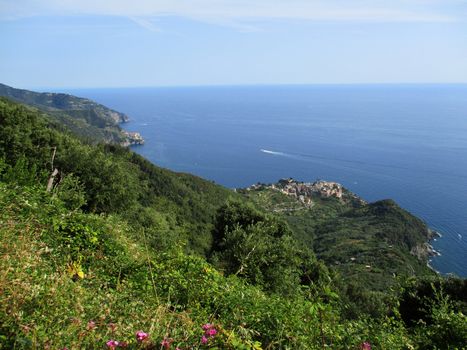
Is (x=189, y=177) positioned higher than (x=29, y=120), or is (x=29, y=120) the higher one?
(x=29, y=120)

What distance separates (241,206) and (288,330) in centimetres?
1833

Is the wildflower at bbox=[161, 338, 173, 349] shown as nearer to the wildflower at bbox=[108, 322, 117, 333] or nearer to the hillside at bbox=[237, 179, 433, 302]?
the wildflower at bbox=[108, 322, 117, 333]

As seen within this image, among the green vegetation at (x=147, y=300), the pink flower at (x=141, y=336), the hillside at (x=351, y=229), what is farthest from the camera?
the hillside at (x=351, y=229)

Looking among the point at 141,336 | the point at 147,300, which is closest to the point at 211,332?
the point at 141,336

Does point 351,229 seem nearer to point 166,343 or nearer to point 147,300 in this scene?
point 147,300

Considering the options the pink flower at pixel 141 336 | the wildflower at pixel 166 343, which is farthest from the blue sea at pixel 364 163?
the pink flower at pixel 141 336

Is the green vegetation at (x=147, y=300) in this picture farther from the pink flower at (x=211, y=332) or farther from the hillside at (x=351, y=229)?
the hillside at (x=351, y=229)

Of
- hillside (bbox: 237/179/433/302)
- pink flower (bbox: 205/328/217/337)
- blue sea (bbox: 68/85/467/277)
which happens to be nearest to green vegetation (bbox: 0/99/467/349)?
pink flower (bbox: 205/328/217/337)

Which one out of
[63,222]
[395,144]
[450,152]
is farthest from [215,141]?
[63,222]

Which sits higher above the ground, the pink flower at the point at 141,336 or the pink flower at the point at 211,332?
the pink flower at the point at 141,336

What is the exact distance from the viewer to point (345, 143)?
175 m

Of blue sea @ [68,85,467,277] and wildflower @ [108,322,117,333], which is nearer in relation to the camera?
wildflower @ [108,322,117,333]

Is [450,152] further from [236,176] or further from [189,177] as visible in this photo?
[189,177]

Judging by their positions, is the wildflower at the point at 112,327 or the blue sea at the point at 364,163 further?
the blue sea at the point at 364,163
